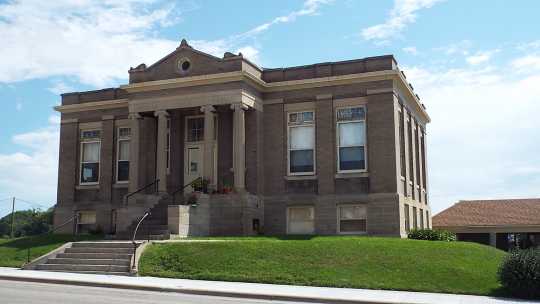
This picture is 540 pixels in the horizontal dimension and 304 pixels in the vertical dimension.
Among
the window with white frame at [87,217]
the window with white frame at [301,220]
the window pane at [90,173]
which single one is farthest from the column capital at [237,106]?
the window with white frame at [87,217]

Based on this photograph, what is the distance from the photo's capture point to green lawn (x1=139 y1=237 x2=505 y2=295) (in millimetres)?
18125

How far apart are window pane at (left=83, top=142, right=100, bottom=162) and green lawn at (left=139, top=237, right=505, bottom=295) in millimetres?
14276

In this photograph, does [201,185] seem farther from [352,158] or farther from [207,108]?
[352,158]

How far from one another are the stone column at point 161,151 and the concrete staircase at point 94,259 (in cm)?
668

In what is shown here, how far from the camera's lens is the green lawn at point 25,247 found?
2415 centimetres

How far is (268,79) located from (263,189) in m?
5.55

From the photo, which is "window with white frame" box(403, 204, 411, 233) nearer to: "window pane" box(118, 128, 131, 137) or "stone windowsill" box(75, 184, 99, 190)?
"window pane" box(118, 128, 131, 137)

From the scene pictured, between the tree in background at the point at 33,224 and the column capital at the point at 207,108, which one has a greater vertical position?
the column capital at the point at 207,108

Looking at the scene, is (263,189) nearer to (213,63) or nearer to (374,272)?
(213,63)

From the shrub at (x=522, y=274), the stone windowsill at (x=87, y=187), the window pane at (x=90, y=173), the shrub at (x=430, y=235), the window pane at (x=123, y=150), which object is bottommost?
the shrub at (x=522, y=274)

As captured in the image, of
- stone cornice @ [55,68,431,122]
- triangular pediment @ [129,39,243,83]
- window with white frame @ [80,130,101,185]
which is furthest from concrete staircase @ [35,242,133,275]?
window with white frame @ [80,130,101,185]

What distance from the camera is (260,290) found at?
16.7 metres

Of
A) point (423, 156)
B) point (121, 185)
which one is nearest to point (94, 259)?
point (121, 185)

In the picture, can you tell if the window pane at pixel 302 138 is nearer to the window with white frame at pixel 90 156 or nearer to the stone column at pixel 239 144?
the stone column at pixel 239 144
